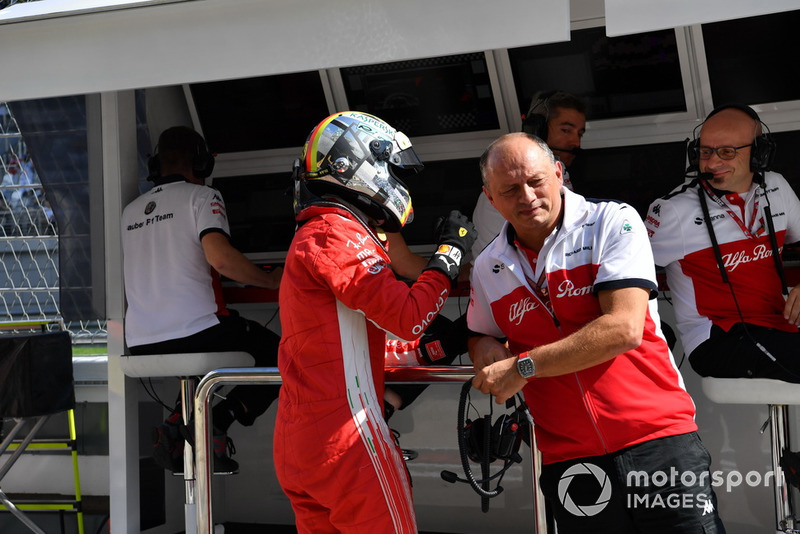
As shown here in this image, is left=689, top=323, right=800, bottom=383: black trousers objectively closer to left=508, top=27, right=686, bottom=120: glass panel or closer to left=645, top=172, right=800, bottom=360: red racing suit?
left=645, top=172, right=800, bottom=360: red racing suit

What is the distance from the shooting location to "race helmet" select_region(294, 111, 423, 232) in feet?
8.38

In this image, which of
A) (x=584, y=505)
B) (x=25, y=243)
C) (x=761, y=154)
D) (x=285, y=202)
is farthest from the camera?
(x=25, y=243)

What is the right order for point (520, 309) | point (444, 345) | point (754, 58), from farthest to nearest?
point (754, 58) → point (444, 345) → point (520, 309)

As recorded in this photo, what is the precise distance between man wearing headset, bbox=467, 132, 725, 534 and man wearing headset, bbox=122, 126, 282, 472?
5.88 ft

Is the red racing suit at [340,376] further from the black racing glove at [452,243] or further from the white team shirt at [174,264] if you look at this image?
the white team shirt at [174,264]

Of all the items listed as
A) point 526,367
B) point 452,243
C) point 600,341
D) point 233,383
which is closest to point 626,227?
point 600,341

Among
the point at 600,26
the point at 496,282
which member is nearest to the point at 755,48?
the point at 600,26

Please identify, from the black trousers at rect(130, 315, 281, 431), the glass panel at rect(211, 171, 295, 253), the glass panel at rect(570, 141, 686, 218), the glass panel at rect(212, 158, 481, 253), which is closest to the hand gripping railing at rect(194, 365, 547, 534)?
the black trousers at rect(130, 315, 281, 431)

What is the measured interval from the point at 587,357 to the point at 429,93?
272cm

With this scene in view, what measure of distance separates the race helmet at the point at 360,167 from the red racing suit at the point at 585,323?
0.43 meters

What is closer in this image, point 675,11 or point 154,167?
point 675,11

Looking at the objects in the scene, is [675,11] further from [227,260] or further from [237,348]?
[237,348]

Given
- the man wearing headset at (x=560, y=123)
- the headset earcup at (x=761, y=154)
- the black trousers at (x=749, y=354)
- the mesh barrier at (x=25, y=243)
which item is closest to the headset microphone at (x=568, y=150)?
the man wearing headset at (x=560, y=123)

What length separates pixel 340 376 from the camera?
2.38 m
